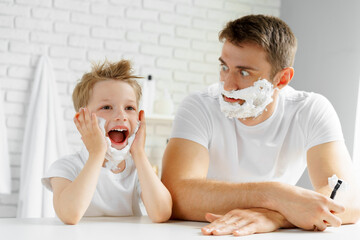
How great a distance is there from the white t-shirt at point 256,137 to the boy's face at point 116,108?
0.58 feet

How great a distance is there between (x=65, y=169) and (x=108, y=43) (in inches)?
66.5

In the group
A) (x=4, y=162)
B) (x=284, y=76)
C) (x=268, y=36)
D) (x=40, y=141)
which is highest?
(x=268, y=36)

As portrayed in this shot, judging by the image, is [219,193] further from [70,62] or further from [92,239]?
[70,62]

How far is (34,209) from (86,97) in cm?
147

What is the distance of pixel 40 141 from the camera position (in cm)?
256

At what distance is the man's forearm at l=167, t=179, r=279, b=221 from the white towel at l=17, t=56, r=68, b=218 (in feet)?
4.95

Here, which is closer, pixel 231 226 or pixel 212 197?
pixel 231 226

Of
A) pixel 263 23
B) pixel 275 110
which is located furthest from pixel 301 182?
pixel 263 23

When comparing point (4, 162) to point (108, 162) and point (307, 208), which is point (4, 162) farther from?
point (307, 208)

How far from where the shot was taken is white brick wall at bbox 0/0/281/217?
2.63 meters

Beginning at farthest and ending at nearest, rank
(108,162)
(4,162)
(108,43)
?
(108,43) < (4,162) < (108,162)

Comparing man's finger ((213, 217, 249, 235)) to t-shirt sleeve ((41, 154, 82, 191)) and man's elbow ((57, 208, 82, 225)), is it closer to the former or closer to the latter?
man's elbow ((57, 208, 82, 225))

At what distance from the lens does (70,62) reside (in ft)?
8.90

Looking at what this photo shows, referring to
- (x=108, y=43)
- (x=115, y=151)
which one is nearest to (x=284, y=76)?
(x=115, y=151)
